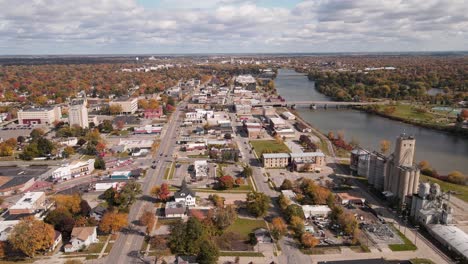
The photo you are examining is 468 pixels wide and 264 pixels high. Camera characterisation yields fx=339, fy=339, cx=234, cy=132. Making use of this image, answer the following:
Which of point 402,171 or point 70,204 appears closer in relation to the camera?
point 70,204

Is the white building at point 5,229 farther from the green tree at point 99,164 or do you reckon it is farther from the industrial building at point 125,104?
the industrial building at point 125,104

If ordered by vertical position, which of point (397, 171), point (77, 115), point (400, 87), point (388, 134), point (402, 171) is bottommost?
point (388, 134)

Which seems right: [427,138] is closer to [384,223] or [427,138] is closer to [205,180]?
[384,223]

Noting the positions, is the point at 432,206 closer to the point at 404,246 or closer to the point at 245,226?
the point at 404,246

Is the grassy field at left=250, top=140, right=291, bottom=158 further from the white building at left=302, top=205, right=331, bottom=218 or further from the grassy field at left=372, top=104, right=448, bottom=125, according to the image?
the grassy field at left=372, top=104, right=448, bottom=125

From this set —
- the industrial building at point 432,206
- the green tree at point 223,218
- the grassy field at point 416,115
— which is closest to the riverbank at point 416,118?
the grassy field at point 416,115

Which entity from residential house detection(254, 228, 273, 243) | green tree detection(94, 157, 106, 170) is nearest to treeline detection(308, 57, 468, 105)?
green tree detection(94, 157, 106, 170)

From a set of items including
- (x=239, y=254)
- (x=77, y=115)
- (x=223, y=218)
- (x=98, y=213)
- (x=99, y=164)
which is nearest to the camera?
(x=239, y=254)

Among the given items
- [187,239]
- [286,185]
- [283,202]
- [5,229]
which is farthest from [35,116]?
[283,202]
